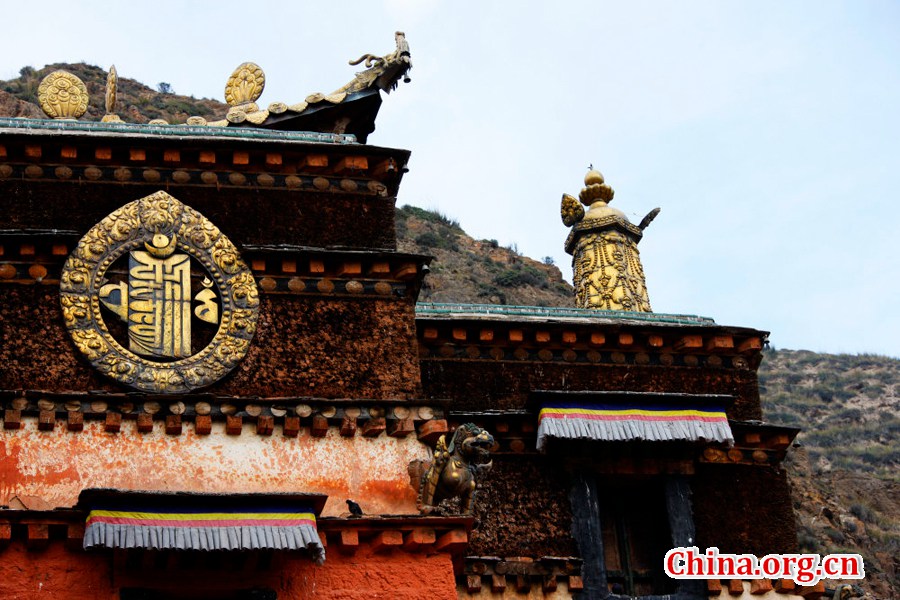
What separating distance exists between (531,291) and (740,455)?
2460cm

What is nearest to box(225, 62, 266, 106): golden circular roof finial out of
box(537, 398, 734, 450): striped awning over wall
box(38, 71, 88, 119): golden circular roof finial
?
box(38, 71, 88, 119): golden circular roof finial

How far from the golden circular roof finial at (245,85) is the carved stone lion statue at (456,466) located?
17.2ft

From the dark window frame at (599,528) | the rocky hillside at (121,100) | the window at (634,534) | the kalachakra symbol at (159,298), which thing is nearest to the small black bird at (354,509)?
the kalachakra symbol at (159,298)

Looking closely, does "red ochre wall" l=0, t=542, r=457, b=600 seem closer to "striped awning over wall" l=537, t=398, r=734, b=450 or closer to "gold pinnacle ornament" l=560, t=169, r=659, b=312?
"striped awning over wall" l=537, t=398, r=734, b=450

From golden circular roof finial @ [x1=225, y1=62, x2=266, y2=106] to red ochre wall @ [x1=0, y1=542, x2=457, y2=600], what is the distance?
5813 mm

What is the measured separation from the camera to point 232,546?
449 inches

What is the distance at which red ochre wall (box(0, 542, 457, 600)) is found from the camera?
37.3 ft

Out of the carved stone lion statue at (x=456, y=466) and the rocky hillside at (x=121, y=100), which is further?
the rocky hillside at (x=121, y=100)

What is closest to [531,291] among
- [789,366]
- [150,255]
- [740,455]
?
[789,366]

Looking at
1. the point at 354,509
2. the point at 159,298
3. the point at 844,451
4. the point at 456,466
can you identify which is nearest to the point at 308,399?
the point at 354,509

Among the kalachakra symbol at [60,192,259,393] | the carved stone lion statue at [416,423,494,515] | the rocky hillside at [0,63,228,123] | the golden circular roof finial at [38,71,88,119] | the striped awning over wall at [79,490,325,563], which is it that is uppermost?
the rocky hillside at [0,63,228,123]

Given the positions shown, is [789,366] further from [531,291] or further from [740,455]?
[740,455]

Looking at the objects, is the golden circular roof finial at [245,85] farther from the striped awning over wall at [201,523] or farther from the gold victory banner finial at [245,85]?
the striped awning over wall at [201,523]

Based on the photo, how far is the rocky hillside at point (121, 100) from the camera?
43656 mm
